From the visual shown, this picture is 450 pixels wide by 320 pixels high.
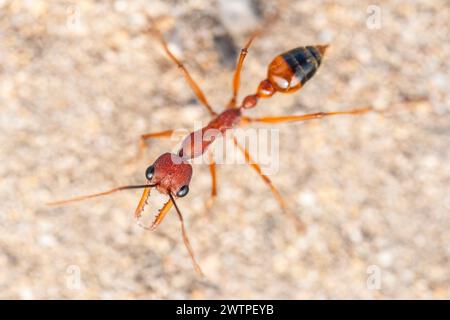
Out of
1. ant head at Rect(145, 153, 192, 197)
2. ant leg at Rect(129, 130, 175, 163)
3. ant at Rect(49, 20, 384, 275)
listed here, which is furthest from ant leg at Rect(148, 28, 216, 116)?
ant head at Rect(145, 153, 192, 197)

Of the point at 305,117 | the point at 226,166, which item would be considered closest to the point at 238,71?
the point at 305,117

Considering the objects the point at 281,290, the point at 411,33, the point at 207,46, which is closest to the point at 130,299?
the point at 281,290

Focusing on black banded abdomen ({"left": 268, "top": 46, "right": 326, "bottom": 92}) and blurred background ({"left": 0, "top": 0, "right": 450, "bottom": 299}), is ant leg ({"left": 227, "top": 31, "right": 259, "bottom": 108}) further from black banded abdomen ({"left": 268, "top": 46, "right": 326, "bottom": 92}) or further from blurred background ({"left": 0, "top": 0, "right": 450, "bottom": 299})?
black banded abdomen ({"left": 268, "top": 46, "right": 326, "bottom": 92})

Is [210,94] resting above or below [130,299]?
above

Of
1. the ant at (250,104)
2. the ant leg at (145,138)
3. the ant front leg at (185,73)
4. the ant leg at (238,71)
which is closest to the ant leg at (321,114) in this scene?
the ant at (250,104)

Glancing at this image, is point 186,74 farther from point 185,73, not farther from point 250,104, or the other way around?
point 250,104
